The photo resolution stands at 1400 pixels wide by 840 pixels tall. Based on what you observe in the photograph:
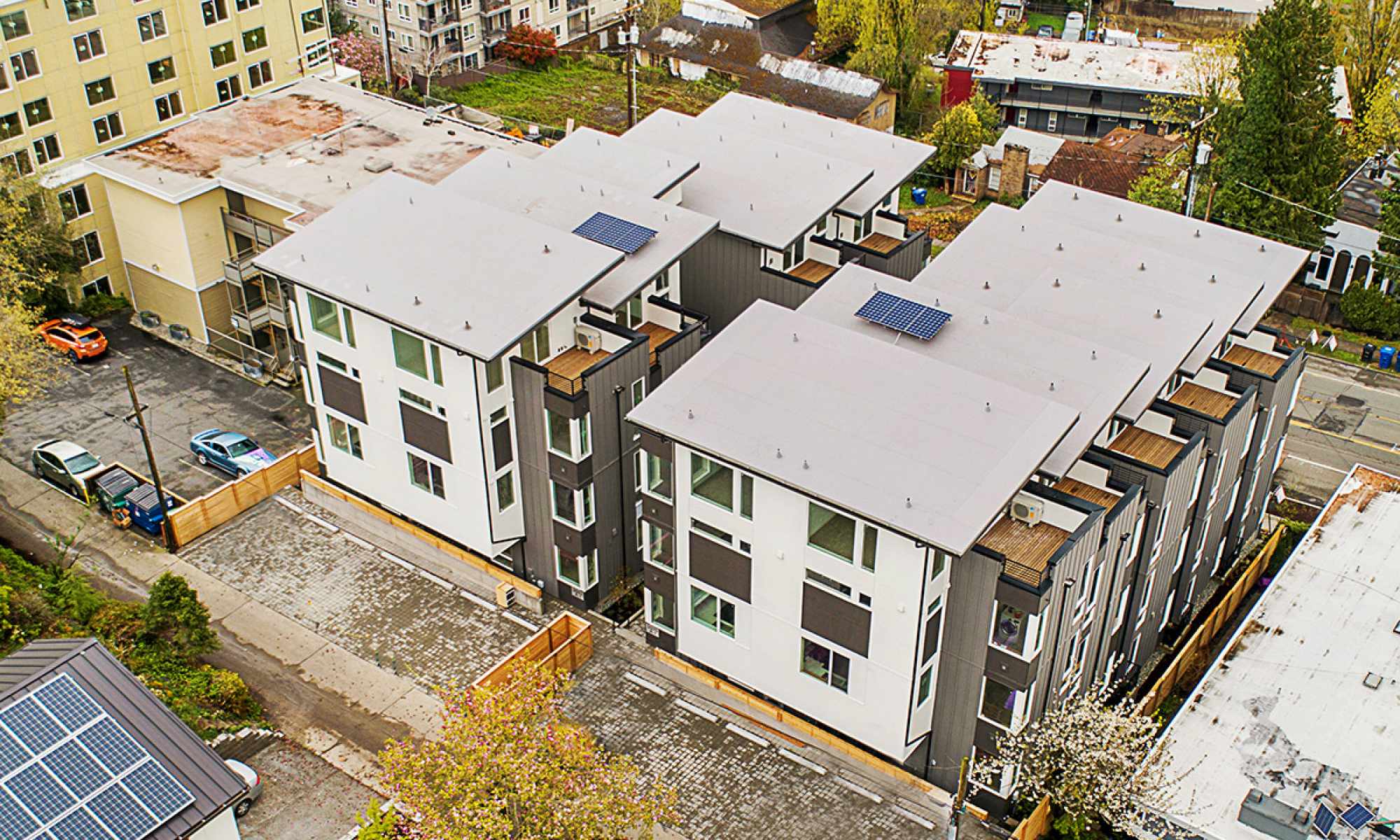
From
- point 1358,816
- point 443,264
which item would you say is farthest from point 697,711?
point 1358,816

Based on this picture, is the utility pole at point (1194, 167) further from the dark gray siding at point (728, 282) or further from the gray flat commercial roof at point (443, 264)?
the gray flat commercial roof at point (443, 264)

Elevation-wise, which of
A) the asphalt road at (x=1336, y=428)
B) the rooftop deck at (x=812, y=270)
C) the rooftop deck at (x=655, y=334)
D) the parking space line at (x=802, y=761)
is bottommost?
the parking space line at (x=802, y=761)

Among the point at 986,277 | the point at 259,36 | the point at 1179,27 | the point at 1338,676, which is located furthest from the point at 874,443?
the point at 1179,27

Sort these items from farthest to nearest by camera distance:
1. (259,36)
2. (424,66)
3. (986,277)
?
(424,66) → (259,36) → (986,277)

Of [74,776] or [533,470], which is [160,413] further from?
[74,776]

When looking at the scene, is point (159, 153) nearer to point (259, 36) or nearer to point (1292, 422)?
point (259, 36)

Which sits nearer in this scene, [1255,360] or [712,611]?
[712,611]

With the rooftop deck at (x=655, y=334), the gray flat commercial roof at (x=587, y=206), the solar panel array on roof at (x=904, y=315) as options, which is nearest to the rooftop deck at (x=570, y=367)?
the rooftop deck at (x=655, y=334)
